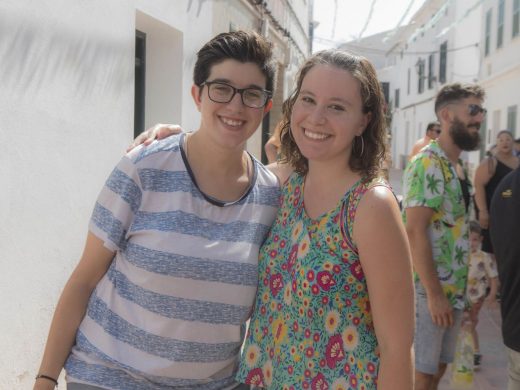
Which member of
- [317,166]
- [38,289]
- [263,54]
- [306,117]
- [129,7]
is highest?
[129,7]

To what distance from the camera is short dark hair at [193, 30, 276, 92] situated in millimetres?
2074

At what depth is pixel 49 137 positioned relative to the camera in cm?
352

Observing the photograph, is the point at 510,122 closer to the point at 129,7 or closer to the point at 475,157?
the point at 475,157

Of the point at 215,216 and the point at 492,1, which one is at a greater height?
the point at 492,1

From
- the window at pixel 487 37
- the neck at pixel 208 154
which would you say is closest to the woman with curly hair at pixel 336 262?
the neck at pixel 208 154

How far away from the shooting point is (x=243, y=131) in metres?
2.14

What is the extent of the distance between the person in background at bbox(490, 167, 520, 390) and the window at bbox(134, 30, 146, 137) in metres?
3.31

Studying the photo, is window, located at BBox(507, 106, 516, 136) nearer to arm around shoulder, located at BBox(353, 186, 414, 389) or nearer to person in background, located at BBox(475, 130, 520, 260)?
person in background, located at BBox(475, 130, 520, 260)

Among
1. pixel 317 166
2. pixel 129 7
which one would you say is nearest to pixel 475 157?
pixel 129 7

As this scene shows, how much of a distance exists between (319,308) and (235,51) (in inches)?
33.9

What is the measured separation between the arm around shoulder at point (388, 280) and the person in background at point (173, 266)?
0.40 metres

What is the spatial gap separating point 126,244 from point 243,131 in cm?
54

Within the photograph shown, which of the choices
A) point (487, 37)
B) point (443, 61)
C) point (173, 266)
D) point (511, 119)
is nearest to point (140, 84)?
point (173, 266)

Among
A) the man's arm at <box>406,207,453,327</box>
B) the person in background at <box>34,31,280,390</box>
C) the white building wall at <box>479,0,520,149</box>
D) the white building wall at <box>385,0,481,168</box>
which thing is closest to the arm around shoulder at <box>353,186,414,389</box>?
the person in background at <box>34,31,280,390</box>
